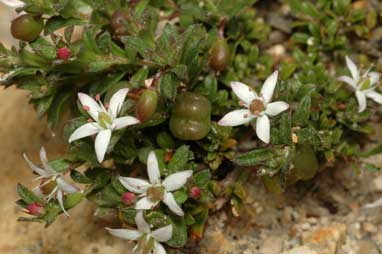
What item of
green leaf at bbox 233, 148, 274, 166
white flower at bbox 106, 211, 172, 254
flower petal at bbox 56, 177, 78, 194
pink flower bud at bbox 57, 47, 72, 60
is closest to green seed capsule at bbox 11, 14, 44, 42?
pink flower bud at bbox 57, 47, 72, 60

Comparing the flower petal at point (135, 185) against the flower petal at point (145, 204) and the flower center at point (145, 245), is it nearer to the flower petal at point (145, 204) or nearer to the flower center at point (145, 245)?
the flower petal at point (145, 204)

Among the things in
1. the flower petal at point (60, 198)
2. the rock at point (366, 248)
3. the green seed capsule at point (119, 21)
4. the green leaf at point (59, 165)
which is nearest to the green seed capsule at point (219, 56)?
the green seed capsule at point (119, 21)

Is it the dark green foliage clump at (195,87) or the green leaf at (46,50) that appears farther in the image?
the green leaf at (46,50)

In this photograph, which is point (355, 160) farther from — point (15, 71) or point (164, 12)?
point (15, 71)

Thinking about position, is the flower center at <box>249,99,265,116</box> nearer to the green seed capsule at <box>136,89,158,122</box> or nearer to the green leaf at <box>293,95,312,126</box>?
the green leaf at <box>293,95,312,126</box>

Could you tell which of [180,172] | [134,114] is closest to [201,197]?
[180,172]

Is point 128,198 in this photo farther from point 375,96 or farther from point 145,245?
point 375,96

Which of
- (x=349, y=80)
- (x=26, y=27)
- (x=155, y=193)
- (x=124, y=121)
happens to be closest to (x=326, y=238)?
(x=349, y=80)
